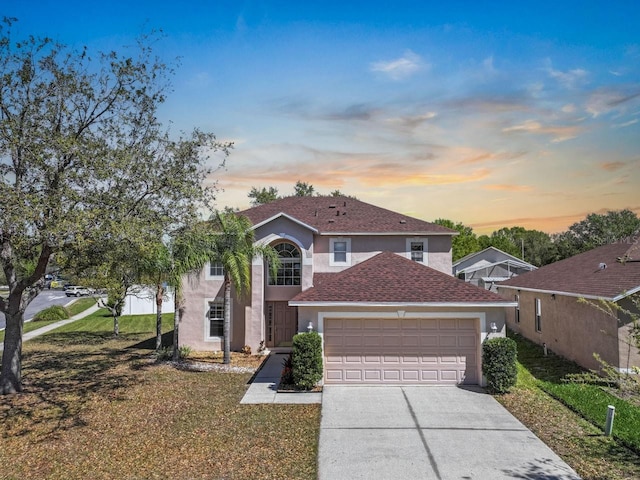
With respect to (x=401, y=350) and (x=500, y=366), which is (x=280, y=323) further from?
(x=500, y=366)

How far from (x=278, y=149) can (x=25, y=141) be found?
10.1 m

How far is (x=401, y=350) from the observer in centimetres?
1441

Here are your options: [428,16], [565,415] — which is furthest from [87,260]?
[565,415]

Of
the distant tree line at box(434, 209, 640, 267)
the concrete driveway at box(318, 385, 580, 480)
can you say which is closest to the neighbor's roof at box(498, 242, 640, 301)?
the concrete driveway at box(318, 385, 580, 480)

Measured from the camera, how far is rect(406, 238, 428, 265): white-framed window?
22.5 metres

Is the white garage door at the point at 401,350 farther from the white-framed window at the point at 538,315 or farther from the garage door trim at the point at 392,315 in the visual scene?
the white-framed window at the point at 538,315

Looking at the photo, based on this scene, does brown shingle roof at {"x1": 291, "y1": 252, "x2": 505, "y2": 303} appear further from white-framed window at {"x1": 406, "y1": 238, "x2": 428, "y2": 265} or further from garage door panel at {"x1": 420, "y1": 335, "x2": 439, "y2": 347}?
white-framed window at {"x1": 406, "y1": 238, "x2": 428, "y2": 265}

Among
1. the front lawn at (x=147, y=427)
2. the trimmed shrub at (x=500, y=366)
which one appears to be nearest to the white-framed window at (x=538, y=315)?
the trimmed shrub at (x=500, y=366)

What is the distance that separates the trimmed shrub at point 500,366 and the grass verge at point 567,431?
34 cm

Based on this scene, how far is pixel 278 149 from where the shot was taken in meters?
19.8

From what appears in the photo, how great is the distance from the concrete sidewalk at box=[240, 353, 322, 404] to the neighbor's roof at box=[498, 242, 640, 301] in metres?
9.37

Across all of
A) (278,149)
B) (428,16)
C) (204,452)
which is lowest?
Result: (204,452)

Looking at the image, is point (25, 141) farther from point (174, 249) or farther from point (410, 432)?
point (410, 432)

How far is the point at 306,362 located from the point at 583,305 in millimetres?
10683
